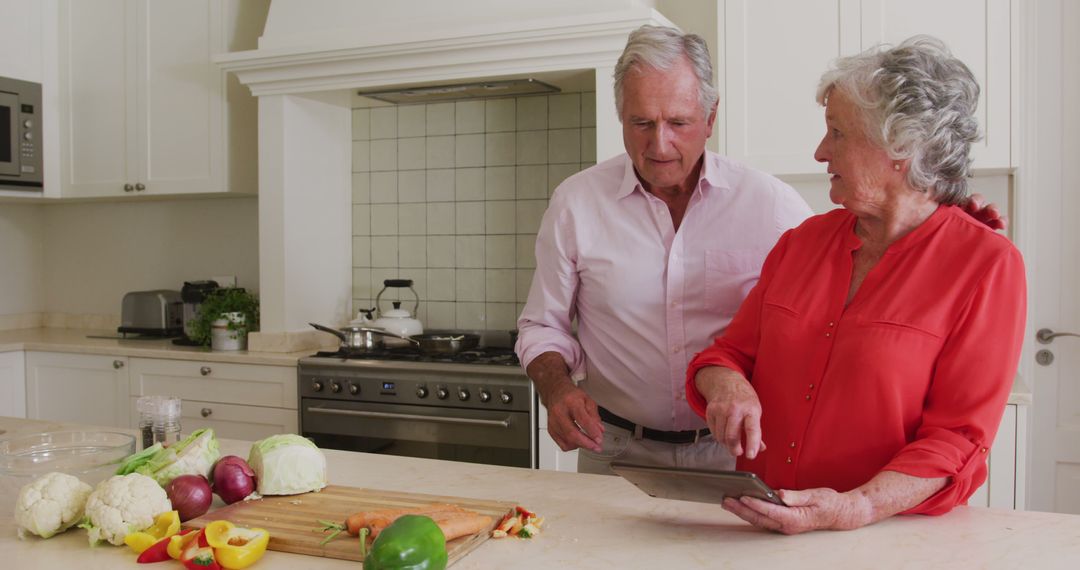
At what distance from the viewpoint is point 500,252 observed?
395 centimetres

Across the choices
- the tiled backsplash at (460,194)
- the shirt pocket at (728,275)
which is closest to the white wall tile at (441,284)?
the tiled backsplash at (460,194)

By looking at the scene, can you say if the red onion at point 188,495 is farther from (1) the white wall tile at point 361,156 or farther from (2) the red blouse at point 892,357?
(1) the white wall tile at point 361,156

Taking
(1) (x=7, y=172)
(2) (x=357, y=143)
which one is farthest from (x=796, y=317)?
(1) (x=7, y=172)

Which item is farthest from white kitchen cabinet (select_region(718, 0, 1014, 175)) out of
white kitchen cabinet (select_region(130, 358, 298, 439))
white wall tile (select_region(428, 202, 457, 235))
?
white kitchen cabinet (select_region(130, 358, 298, 439))

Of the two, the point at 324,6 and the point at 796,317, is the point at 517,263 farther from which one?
the point at 796,317

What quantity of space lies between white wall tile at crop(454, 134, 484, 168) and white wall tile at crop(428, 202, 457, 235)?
184 mm

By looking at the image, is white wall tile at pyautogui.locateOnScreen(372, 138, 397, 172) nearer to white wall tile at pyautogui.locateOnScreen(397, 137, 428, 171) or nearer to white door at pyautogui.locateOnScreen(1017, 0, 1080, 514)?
white wall tile at pyautogui.locateOnScreen(397, 137, 428, 171)

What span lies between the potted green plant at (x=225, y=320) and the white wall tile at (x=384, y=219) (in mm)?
605

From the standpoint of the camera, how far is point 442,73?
11.3 feet

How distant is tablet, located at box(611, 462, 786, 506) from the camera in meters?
1.31

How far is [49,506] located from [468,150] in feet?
8.97

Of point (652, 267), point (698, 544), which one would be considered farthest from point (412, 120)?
point (698, 544)

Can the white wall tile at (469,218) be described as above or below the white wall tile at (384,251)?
above

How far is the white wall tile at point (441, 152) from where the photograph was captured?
4.02 m
